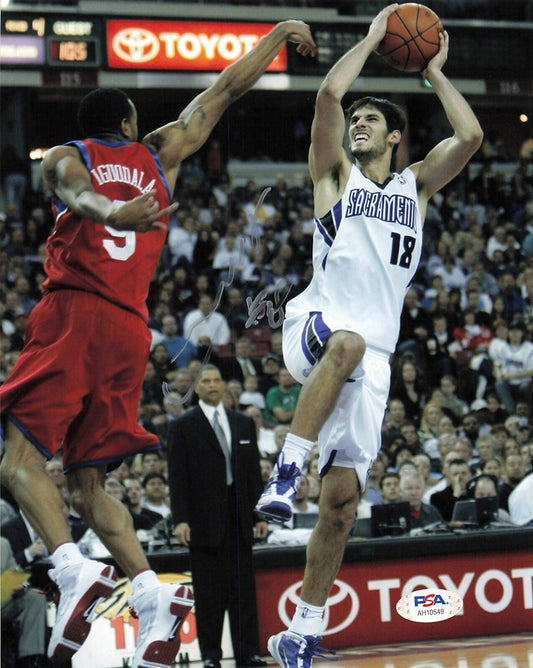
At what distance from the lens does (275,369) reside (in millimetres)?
10719

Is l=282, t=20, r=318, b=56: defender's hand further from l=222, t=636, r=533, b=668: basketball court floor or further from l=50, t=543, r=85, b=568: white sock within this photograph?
l=222, t=636, r=533, b=668: basketball court floor

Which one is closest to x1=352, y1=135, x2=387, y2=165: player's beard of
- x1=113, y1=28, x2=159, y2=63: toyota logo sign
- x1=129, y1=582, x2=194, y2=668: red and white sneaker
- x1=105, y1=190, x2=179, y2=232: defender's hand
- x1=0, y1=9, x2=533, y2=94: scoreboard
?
x1=105, y1=190, x2=179, y2=232: defender's hand

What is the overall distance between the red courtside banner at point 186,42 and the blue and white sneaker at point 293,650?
1024 centimetres

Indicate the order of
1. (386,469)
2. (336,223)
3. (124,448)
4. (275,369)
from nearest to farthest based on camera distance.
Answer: (124,448) → (336,223) → (386,469) → (275,369)

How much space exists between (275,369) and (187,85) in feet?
18.6

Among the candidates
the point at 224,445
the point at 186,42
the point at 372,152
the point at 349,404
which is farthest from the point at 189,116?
the point at 186,42

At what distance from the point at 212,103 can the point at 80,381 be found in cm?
136

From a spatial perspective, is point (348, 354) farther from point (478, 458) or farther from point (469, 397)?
point (469, 397)

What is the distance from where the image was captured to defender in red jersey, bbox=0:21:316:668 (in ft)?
13.6

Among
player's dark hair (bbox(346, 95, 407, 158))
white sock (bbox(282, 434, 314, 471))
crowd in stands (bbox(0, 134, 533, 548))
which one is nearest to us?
white sock (bbox(282, 434, 314, 471))

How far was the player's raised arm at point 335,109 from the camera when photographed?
5094 millimetres

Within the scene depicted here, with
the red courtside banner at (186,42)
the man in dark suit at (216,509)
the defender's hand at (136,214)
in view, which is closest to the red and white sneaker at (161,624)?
the defender's hand at (136,214)

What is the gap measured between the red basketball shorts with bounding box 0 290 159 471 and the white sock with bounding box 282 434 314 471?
542mm

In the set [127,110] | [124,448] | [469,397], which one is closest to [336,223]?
[127,110]
